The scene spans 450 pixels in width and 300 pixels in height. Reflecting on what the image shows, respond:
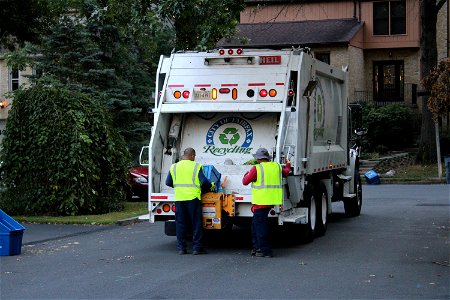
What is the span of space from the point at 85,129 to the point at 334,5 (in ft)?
84.1

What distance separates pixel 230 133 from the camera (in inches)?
539

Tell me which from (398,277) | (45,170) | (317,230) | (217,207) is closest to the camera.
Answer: (398,277)

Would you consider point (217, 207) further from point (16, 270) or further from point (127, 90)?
point (127, 90)

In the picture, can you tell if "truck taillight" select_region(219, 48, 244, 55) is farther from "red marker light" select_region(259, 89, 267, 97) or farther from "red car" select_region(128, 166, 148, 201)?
"red car" select_region(128, 166, 148, 201)

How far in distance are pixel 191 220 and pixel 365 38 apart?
30.3 m

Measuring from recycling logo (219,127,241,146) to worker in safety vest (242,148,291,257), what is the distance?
1195 mm

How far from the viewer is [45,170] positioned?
18.5 meters

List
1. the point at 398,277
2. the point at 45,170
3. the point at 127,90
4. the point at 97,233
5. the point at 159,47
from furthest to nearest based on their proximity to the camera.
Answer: the point at 159,47 → the point at 127,90 → the point at 45,170 → the point at 97,233 → the point at 398,277

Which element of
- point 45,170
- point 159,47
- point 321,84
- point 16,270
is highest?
point 159,47

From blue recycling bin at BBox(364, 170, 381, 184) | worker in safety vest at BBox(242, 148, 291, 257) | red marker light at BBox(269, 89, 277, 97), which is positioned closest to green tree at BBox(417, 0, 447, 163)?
blue recycling bin at BBox(364, 170, 381, 184)

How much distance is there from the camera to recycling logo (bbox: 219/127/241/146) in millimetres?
13648

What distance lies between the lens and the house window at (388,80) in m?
41.9

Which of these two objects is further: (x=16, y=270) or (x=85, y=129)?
(x=85, y=129)

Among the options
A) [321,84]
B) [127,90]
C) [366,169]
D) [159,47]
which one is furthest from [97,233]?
[159,47]
